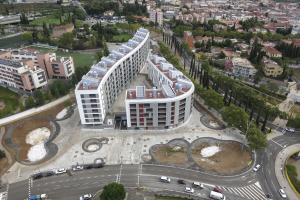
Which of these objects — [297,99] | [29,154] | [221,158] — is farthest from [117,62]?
[297,99]

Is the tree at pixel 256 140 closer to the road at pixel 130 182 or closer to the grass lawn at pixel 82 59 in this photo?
the road at pixel 130 182

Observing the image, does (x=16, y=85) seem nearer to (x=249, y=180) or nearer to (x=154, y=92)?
(x=154, y=92)

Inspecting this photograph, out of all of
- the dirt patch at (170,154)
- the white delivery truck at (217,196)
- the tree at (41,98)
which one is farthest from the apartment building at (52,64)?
the white delivery truck at (217,196)

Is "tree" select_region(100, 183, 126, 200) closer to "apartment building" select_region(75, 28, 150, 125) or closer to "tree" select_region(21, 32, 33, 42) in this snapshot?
"apartment building" select_region(75, 28, 150, 125)

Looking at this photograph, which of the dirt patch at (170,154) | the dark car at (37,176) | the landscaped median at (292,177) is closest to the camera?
the landscaped median at (292,177)


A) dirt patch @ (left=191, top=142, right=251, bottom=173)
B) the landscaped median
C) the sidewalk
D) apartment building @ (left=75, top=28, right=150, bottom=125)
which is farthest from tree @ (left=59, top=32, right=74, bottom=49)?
the landscaped median

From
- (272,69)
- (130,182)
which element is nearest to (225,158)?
(130,182)
